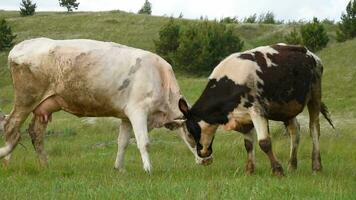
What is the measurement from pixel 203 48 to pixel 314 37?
340 inches

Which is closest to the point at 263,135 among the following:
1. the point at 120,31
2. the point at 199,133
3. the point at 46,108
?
the point at 199,133

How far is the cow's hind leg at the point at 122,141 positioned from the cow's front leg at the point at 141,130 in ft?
3.09

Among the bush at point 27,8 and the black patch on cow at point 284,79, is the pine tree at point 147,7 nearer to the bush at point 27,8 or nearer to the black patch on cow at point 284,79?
the bush at point 27,8

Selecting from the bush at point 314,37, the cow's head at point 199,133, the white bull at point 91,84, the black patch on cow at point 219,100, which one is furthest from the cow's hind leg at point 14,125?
the bush at point 314,37

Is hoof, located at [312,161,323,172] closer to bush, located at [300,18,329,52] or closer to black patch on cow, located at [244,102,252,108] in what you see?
black patch on cow, located at [244,102,252,108]

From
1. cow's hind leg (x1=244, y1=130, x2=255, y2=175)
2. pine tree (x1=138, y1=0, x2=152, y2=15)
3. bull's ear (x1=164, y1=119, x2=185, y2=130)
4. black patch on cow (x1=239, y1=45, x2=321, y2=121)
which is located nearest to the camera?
black patch on cow (x1=239, y1=45, x2=321, y2=121)

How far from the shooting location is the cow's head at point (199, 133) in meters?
13.0

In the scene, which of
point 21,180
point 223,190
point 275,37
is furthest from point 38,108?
point 275,37

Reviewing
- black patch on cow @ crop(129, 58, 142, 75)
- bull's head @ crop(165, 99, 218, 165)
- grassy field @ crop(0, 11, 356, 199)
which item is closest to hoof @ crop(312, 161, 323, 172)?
grassy field @ crop(0, 11, 356, 199)

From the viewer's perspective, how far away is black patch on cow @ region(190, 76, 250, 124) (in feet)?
39.4

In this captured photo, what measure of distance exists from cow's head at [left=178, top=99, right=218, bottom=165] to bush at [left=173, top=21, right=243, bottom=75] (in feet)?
126

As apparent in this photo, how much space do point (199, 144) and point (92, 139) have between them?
9.73m

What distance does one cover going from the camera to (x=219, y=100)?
12344 millimetres

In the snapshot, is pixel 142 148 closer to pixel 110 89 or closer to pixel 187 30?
pixel 110 89
